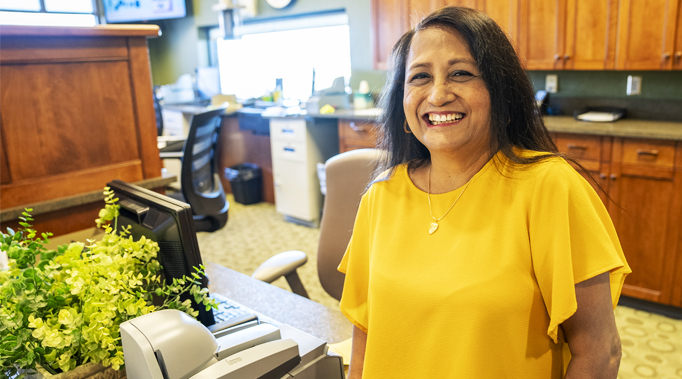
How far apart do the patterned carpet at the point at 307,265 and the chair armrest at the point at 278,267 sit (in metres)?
1.24

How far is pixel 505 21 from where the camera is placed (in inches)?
127

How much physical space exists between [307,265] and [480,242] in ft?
8.75

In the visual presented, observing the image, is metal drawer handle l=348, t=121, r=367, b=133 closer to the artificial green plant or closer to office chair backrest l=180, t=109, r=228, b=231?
office chair backrest l=180, t=109, r=228, b=231

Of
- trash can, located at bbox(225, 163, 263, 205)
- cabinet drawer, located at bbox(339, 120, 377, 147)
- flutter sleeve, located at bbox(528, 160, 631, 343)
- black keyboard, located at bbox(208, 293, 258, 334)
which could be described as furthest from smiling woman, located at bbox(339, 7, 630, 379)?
trash can, located at bbox(225, 163, 263, 205)

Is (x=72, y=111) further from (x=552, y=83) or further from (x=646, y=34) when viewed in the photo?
(x=552, y=83)

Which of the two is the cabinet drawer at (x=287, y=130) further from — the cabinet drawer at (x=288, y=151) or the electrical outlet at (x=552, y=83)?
the electrical outlet at (x=552, y=83)

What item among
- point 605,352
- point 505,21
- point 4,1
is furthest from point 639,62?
point 4,1

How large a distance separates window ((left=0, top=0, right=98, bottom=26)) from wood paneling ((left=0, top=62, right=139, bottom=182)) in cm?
16

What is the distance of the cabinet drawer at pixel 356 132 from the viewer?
379 cm

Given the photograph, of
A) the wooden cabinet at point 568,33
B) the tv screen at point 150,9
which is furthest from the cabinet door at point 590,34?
the tv screen at point 150,9

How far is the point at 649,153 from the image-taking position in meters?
2.53

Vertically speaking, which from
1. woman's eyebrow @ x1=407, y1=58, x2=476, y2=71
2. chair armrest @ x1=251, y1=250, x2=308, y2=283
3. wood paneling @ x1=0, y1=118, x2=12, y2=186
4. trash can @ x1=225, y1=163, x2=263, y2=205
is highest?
woman's eyebrow @ x1=407, y1=58, x2=476, y2=71

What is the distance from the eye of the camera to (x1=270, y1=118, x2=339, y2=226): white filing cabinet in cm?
419

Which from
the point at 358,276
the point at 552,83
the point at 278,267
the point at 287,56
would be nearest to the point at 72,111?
the point at 278,267
